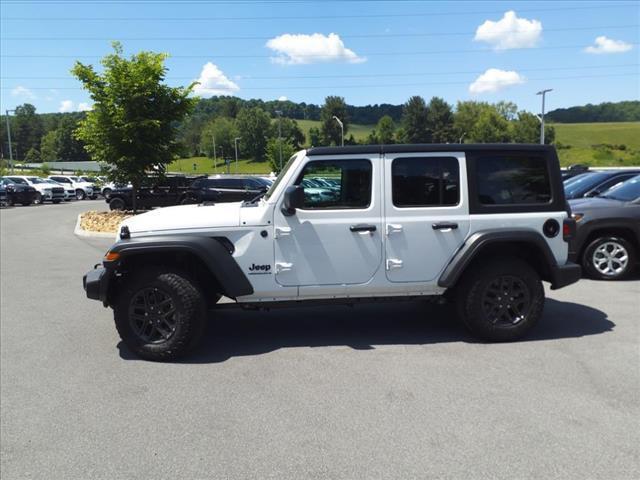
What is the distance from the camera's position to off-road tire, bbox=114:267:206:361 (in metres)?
4.58

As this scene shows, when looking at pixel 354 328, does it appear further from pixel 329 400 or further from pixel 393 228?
pixel 329 400

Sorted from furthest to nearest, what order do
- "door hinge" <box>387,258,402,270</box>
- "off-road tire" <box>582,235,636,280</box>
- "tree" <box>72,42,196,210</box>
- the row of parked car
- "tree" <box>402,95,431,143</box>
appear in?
"tree" <box>402,95,431,143</box>
the row of parked car
"tree" <box>72,42,196,210</box>
"off-road tire" <box>582,235,636,280</box>
"door hinge" <box>387,258,402,270</box>

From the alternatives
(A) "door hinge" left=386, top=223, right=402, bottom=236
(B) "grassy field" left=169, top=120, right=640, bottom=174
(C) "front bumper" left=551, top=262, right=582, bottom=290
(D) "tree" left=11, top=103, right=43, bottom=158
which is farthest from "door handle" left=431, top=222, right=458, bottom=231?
(D) "tree" left=11, top=103, right=43, bottom=158

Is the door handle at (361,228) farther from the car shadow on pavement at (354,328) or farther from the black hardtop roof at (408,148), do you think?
the car shadow on pavement at (354,328)

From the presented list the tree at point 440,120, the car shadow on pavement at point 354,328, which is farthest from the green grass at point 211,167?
the car shadow on pavement at point 354,328

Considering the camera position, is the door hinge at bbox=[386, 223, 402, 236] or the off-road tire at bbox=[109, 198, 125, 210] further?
the off-road tire at bbox=[109, 198, 125, 210]

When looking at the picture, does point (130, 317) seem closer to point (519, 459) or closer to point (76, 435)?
point (76, 435)

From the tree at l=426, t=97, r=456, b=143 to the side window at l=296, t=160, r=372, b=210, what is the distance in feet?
359

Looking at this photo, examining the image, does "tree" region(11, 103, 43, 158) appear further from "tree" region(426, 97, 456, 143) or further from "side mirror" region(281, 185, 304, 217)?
"side mirror" region(281, 185, 304, 217)

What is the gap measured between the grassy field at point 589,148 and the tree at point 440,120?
15.5m

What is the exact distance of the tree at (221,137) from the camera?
130m

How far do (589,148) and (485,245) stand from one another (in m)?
97.9

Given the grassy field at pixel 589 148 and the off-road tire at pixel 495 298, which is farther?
the grassy field at pixel 589 148

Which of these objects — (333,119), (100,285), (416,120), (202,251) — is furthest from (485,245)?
(416,120)
